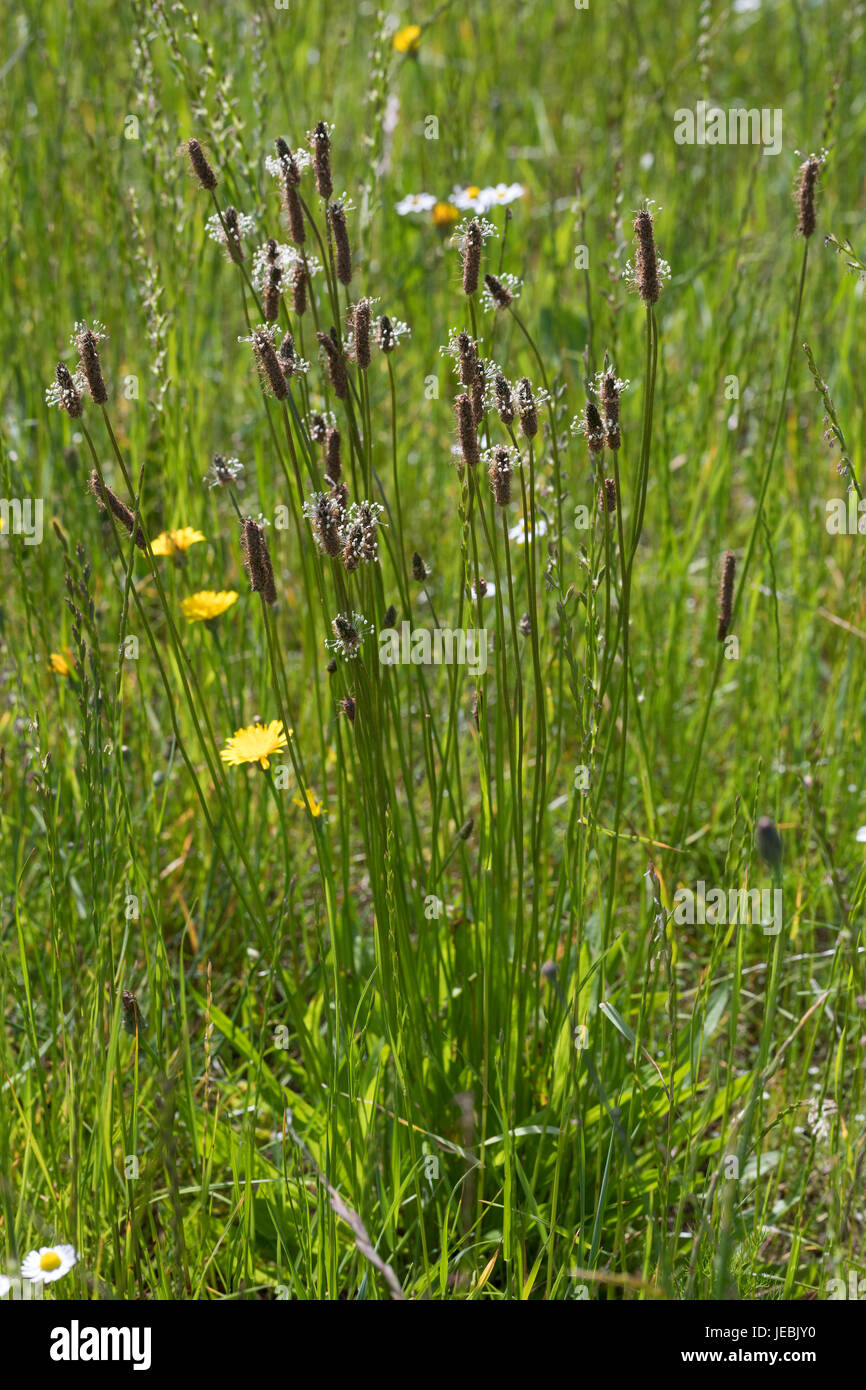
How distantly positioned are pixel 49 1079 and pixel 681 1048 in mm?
949

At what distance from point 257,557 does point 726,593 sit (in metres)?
0.67

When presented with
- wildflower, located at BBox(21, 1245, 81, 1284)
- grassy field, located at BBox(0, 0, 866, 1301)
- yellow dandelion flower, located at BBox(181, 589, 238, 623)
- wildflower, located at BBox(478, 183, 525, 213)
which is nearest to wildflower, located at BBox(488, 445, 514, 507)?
grassy field, located at BBox(0, 0, 866, 1301)

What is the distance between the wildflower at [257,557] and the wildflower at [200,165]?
1.39 ft

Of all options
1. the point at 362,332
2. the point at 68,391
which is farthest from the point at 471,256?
the point at 68,391

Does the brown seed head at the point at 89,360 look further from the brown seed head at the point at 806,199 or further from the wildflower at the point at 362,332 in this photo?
the brown seed head at the point at 806,199

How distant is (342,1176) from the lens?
61.6 inches

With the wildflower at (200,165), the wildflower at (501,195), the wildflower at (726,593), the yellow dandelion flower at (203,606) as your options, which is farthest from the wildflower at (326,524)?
the wildflower at (501,195)

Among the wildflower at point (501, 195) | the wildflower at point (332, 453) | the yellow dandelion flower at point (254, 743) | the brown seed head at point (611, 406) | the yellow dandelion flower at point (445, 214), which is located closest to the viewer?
the brown seed head at point (611, 406)

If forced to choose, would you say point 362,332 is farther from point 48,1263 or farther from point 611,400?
point 48,1263

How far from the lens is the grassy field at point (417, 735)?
140 cm

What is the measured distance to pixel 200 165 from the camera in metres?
1.42

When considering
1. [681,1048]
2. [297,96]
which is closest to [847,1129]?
[681,1048]

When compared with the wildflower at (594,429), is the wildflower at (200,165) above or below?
above
